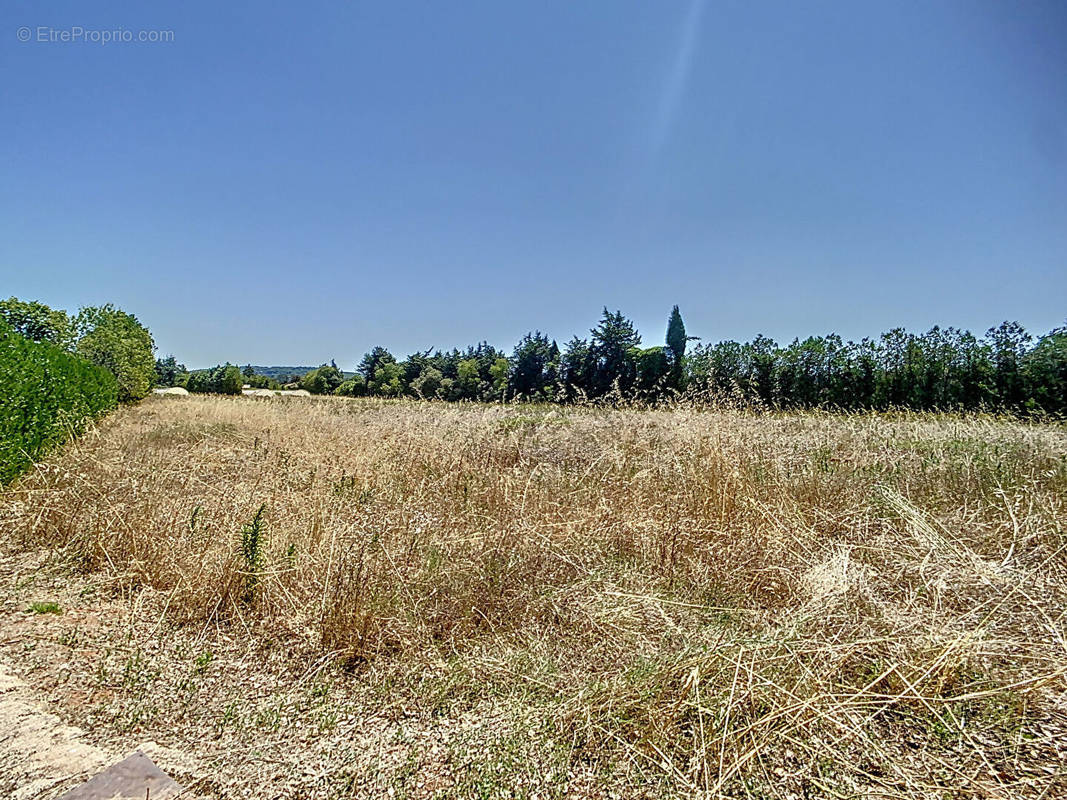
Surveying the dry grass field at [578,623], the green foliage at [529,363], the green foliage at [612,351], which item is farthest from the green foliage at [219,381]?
the dry grass field at [578,623]

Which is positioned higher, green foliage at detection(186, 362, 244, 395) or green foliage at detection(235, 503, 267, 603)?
green foliage at detection(186, 362, 244, 395)

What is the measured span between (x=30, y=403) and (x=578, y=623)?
671cm

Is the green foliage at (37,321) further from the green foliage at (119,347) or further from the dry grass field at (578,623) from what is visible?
the dry grass field at (578,623)

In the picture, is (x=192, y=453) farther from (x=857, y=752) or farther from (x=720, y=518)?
(x=857, y=752)

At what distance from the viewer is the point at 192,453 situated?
571 centimetres

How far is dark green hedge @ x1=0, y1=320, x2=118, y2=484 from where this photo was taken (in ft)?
14.6

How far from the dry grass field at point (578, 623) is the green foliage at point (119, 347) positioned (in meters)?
15.3

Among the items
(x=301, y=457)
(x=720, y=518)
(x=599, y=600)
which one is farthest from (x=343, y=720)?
(x=301, y=457)

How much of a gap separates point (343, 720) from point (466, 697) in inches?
19.3

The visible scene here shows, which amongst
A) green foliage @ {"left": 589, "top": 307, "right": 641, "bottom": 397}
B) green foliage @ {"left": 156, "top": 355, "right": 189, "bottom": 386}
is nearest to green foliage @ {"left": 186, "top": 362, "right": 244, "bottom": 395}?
green foliage @ {"left": 156, "top": 355, "right": 189, "bottom": 386}

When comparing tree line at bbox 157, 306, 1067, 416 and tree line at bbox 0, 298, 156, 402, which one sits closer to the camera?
tree line at bbox 157, 306, 1067, 416

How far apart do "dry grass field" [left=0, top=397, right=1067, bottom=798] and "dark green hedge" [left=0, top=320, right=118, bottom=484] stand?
0.81 meters

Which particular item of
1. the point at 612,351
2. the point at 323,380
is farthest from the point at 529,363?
the point at 323,380

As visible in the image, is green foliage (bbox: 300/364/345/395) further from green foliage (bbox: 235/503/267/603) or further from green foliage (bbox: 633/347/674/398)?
green foliage (bbox: 235/503/267/603)
